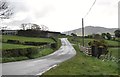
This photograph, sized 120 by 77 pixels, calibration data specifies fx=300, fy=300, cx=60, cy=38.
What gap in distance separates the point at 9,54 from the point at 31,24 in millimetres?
128992

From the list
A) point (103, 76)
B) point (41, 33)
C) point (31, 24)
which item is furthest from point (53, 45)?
point (31, 24)

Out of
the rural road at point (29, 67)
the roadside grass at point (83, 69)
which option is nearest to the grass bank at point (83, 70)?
the roadside grass at point (83, 69)

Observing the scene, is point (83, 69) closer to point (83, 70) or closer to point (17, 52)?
point (83, 70)

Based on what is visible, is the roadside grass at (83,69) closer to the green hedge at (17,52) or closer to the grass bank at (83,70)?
the grass bank at (83,70)

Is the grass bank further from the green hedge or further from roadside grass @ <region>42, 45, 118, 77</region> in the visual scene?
the green hedge

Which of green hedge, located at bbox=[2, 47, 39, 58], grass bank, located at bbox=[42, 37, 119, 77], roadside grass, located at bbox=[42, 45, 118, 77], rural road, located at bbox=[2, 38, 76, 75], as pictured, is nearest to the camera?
grass bank, located at bbox=[42, 37, 119, 77]

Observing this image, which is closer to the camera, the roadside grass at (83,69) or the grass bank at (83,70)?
the grass bank at (83,70)

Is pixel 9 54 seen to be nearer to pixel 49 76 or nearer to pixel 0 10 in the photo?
pixel 0 10

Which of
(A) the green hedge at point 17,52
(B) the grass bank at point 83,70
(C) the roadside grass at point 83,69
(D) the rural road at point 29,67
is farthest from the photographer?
(A) the green hedge at point 17,52

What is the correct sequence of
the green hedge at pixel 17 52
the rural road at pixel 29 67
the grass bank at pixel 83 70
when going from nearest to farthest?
the grass bank at pixel 83 70 → the rural road at pixel 29 67 → the green hedge at pixel 17 52

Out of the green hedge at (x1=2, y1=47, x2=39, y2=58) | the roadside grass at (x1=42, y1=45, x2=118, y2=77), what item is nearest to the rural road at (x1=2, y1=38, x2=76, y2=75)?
the roadside grass at (x1=42, y1=45, x2=118, y2=77)

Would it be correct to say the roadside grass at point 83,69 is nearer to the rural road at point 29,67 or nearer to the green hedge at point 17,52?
the rural road at point 29,67

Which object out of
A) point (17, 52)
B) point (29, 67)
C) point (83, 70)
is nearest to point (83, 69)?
point (83, 70)

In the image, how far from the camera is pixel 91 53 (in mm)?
45281
